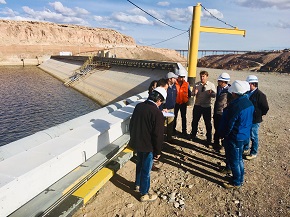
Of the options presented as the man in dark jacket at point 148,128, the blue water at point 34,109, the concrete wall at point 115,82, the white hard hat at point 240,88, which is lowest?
the blue water at point 34,109

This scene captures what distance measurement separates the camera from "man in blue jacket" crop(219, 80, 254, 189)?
4820 mm

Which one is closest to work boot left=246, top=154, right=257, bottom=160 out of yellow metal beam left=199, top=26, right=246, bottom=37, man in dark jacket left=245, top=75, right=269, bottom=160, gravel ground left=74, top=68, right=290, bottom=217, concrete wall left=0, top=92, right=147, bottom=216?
gravel ground left=74, top=68, right=290, bottom=217

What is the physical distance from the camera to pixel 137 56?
69.2 meters

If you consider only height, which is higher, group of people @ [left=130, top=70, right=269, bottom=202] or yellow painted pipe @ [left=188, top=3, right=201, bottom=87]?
yellow painted pipe @ [left=188, top=3, right=201, bottom=87]

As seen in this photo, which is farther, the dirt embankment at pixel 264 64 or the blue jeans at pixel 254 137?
the dirt embankment at pixel 264 64

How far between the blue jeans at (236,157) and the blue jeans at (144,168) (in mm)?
1805

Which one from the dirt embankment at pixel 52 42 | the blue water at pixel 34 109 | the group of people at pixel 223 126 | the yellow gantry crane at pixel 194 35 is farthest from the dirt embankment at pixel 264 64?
the group of people at pixel 223 126

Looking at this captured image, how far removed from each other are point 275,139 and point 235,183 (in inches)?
156

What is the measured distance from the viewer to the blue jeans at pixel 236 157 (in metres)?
5.04

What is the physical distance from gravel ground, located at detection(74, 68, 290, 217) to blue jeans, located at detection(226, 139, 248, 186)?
Result: 0.26m

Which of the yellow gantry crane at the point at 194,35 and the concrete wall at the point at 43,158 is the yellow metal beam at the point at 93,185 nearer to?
the concrete wall at the point at 43,158

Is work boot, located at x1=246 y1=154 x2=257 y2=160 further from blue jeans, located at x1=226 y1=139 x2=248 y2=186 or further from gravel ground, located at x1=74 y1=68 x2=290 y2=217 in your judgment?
blue jeans, located at x1=226 y1=139 x2=248 y2=186

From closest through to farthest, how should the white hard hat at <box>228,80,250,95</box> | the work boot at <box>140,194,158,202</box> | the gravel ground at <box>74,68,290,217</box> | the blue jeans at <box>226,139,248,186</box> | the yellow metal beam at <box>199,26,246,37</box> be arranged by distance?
the gravel ground at <box>74,68,290,217</box> < the work boot at <box>140,194,158,202</box> < the white hard hat at <box>228,80,250,95</box> < the blue jeans at <box>226,139,248,186</box> < the yellow metal beam at <box>199,26,246,37</box>

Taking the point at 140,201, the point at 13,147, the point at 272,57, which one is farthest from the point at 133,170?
the point at 272,57
